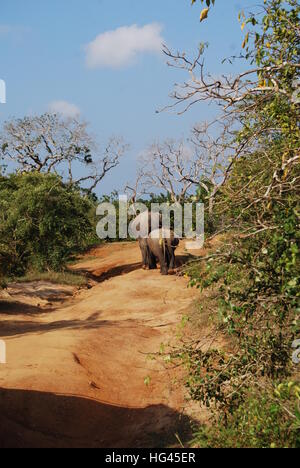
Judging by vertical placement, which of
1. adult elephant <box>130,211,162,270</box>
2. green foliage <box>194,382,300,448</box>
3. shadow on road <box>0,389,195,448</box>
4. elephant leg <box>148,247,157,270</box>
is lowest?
shadow on road <box>0,389,195,448</box>

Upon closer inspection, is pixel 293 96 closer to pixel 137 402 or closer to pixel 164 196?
pixel 137 402

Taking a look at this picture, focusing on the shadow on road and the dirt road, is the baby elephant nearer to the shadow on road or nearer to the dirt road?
the dirt road

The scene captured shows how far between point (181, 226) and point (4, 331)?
31.6 feet

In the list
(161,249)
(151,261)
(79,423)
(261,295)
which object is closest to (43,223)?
(161,249)

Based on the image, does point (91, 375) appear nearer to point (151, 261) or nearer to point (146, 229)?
point (151, 261)

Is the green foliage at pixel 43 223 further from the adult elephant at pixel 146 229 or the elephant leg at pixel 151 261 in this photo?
the elephant leg at pixel 151 261

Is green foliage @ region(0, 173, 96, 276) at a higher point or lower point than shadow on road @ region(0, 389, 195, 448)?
higher

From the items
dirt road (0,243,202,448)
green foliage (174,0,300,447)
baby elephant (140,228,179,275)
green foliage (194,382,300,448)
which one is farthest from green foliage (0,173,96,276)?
green foliage (194,382,300,448)

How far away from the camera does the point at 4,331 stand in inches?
451

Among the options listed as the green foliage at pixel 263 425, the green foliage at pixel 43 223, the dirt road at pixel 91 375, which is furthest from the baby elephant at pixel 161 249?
the green foliage at pixel 263 425

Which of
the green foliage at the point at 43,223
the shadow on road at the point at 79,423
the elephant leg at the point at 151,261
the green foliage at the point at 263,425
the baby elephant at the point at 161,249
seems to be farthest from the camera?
the elephant leg at the point at 151,261

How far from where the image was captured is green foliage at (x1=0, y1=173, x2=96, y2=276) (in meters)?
18.7

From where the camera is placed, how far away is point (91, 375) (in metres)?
8.76

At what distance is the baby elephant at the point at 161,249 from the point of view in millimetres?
18438
